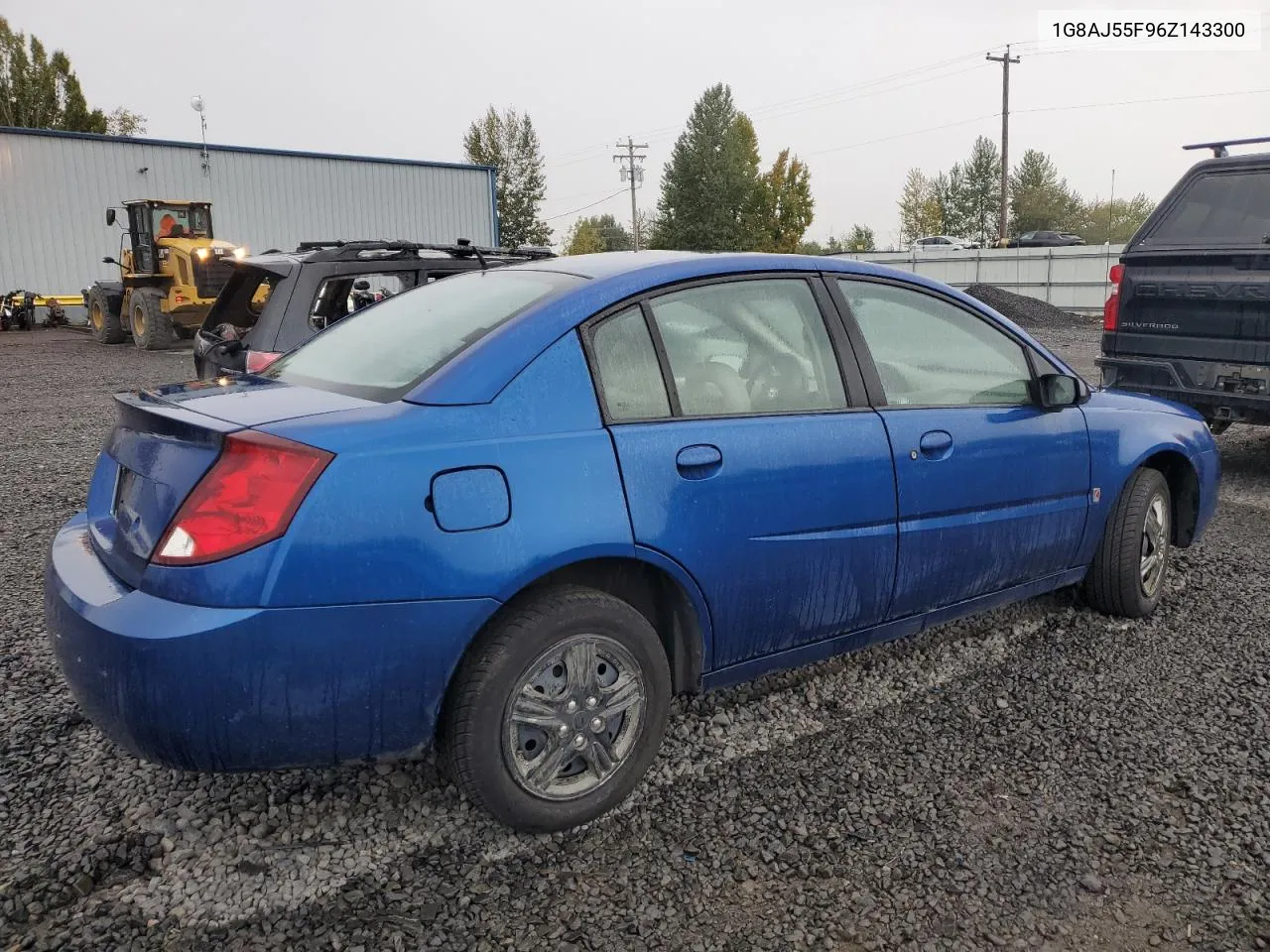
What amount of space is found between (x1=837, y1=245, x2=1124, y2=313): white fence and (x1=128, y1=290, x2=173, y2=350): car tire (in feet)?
54.6

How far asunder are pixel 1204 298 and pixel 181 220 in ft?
66.3

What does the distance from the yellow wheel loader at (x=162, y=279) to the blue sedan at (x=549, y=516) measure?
17.2m

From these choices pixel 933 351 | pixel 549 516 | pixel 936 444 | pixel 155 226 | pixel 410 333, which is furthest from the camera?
pixel 155 226

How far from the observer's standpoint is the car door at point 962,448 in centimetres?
321

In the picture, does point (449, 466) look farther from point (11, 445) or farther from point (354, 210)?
point (354, 210)

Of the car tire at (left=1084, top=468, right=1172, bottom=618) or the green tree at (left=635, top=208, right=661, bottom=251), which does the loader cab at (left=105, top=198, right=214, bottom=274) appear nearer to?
the car tire at (left=1084, top=468, right=1172, bottom=618)

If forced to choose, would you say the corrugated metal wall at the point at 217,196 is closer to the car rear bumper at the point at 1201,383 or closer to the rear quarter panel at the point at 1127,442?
the car rear bumper at the point at 1201,383

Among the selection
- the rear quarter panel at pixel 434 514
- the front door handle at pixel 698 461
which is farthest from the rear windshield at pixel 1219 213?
the rear quarter panel at pixel 434 514

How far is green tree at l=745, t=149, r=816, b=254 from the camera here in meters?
70.3

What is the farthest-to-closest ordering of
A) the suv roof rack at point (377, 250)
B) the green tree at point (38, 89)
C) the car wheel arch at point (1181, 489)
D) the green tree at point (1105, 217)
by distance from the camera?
the green tree at point (1105, 217) → the green tree at point (38, 89) → the suv roof rack at point (377, 250) → the car wheel arch at point (1181, 489)

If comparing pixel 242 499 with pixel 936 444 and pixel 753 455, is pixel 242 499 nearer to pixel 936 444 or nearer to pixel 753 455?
pixel 753 455

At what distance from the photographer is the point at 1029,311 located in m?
24.8

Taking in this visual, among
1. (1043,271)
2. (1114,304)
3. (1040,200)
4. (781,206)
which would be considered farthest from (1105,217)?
(1114,304)

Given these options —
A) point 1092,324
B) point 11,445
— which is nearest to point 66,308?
point 11,445
